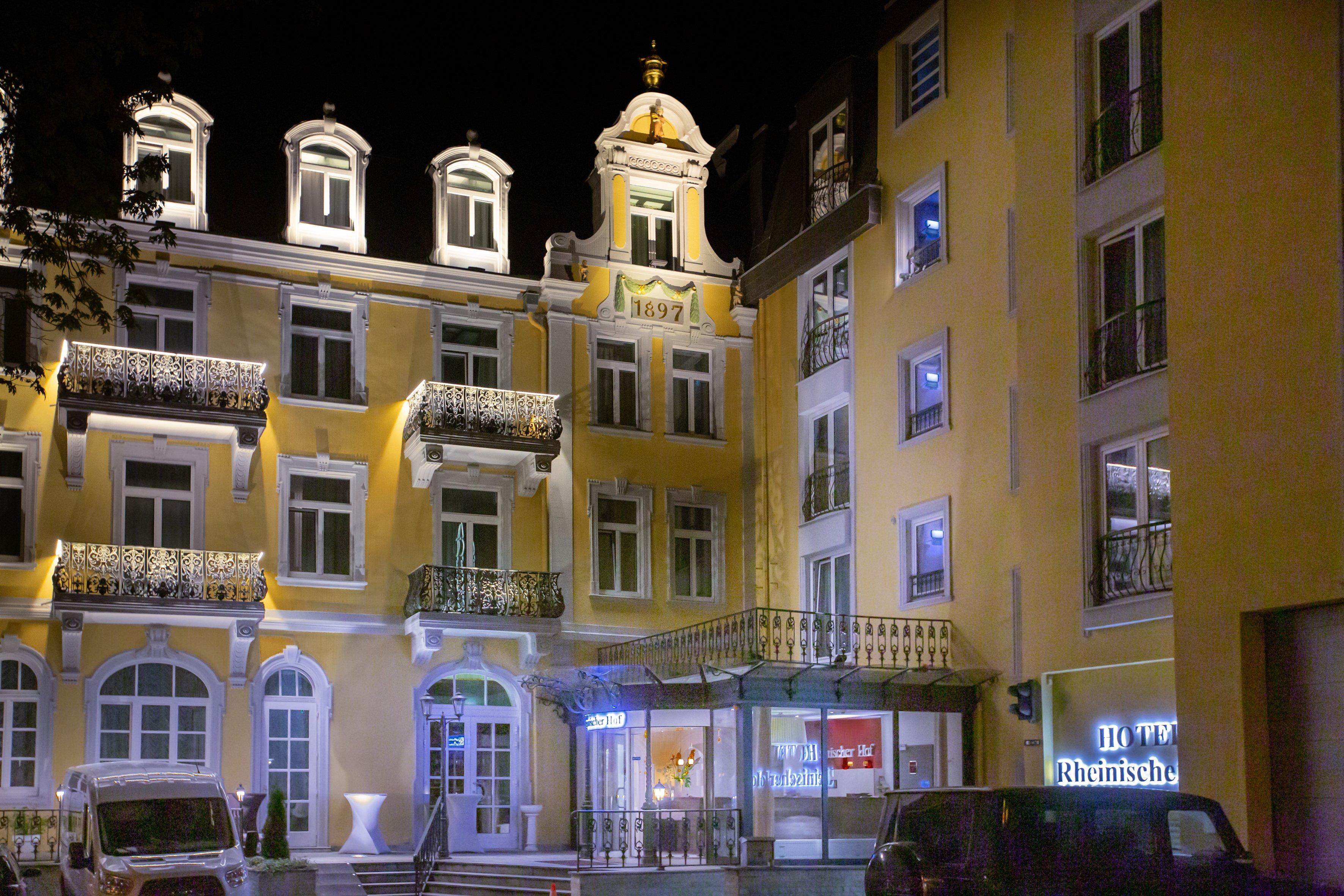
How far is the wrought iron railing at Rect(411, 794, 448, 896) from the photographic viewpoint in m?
21.6

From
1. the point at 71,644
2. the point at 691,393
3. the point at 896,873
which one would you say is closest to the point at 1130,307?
the point at 896,873

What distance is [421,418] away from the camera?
25250 millimetres

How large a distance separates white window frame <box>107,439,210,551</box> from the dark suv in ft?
55.4

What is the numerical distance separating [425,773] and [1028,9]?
15318 millimetres

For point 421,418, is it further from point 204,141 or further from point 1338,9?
point 1338,9

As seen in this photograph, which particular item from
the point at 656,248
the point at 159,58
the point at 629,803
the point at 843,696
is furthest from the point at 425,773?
the point at 159,58

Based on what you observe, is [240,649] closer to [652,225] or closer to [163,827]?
[163,827]

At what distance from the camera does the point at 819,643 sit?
74.0 ft

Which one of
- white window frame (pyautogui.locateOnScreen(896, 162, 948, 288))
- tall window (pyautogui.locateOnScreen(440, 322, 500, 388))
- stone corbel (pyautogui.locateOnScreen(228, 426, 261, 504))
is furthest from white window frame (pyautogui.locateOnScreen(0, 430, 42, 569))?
white window frame (pyautogui.locateOnScreen(896, 162, 948, 288))

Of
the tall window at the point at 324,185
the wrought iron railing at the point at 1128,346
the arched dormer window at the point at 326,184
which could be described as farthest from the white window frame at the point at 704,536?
the wrought iron railing at the point at 1128,346

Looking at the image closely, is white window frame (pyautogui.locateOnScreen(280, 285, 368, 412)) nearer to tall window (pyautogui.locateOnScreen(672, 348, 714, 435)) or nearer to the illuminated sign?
tall window (pyautogui.locateOnScreen(672, 348, 714, 435))

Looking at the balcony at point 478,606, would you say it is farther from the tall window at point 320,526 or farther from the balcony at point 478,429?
the balcony at point 478,429

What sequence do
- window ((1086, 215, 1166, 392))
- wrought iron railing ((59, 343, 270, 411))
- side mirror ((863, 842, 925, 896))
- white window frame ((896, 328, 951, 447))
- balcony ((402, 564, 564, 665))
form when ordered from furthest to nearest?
balcony ((402, 564, 564, 665))
wrought iron railing ((59, 343, 270, 411))
white window frame ((896, 328, 951, 447))
window ((1086, 215, 1166, 392))
side mirror ((863, 842, 925, 896))

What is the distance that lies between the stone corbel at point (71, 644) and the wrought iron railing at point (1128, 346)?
15.3 meters
